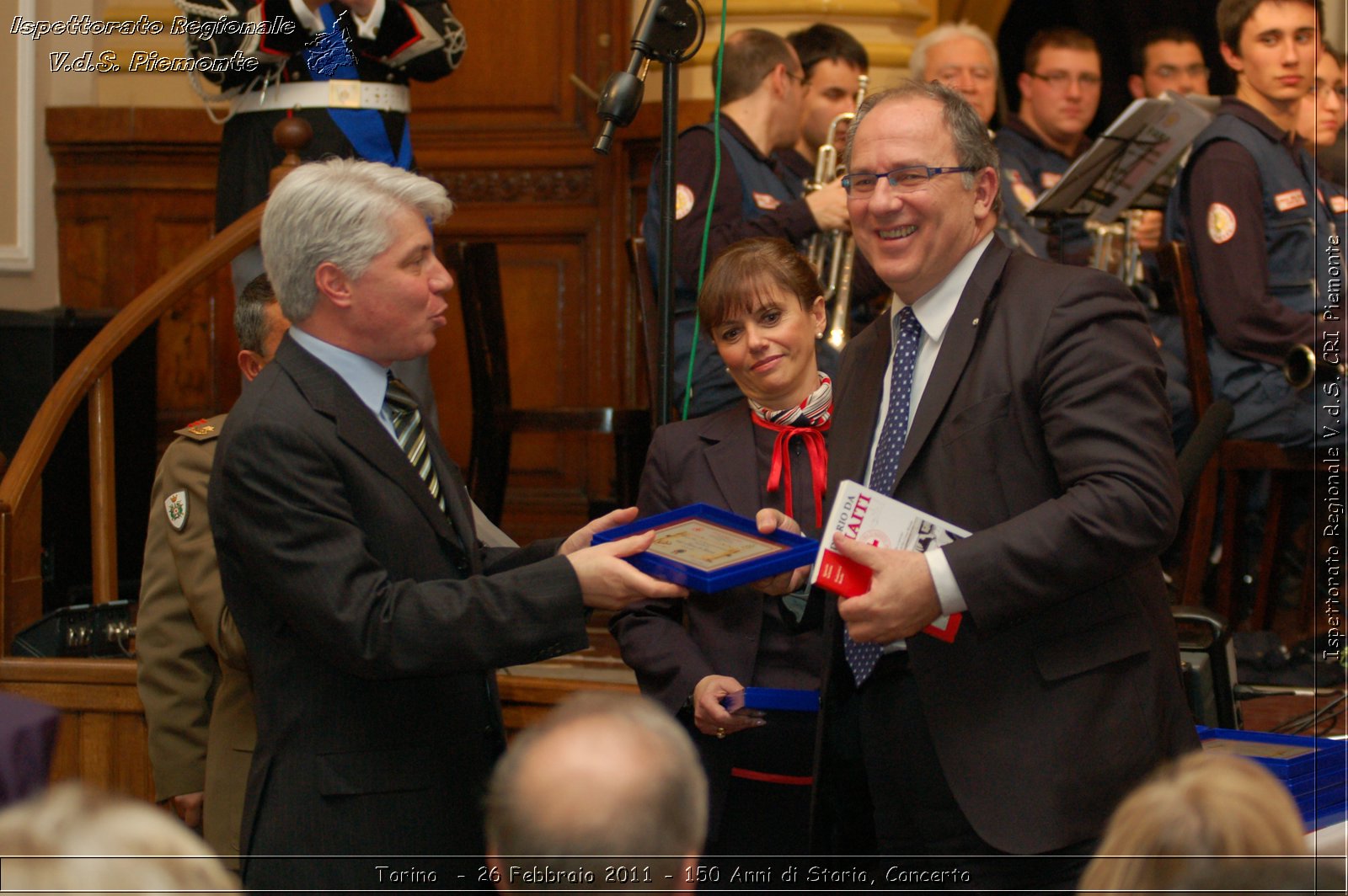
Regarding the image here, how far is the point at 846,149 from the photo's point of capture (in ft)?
7.47

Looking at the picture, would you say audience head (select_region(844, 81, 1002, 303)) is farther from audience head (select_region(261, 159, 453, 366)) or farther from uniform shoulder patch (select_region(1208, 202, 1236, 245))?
uniform shoulder patch (select_region(1208, 202, 1236, 245))

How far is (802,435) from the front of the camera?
2.69 m

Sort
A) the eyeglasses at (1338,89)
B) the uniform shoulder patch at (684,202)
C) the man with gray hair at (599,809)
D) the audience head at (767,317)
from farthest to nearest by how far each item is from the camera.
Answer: the eyeglasses at (1338,89), the uniform shoulder patch at (684,202), the audience head at (767,317), the man with gray hair at (599,809)

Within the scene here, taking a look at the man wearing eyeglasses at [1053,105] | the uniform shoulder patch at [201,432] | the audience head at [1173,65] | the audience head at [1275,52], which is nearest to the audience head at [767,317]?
the uniform shoulder patch at [201,432]

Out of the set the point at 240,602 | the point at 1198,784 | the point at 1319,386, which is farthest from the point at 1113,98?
the point at 1198,784

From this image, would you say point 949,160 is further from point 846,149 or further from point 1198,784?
point 1198,784

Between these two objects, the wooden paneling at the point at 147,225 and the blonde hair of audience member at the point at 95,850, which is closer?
the blonde hair of audience member at the point at 95,850

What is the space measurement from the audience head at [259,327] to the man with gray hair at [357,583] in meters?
0.74

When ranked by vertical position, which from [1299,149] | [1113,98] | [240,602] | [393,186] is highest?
[1113,98]

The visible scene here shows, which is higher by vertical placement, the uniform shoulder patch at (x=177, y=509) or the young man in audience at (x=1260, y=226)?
the young man in audience at (x=1260, y=226)

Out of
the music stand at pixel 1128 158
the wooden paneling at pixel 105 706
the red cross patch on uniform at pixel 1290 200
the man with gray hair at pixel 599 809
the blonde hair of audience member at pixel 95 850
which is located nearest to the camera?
the blonde hair of audience member at pixel 95 850

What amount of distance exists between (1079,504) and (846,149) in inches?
28.1

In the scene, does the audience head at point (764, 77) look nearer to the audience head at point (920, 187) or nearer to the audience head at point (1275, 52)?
the audience head at point (1275, 52)

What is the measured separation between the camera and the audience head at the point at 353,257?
2.12 metres
